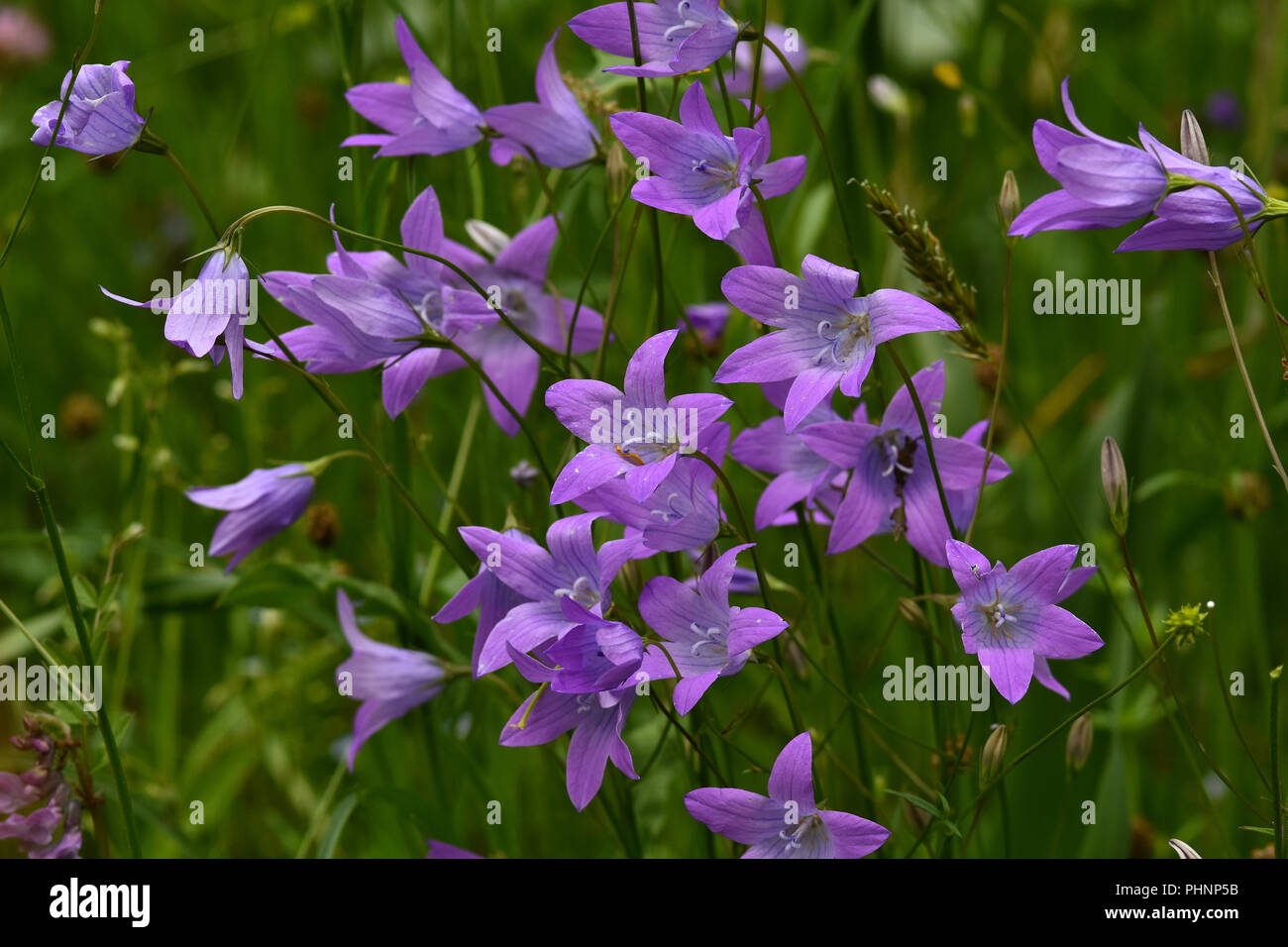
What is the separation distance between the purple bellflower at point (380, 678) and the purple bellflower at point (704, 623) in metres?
0.44

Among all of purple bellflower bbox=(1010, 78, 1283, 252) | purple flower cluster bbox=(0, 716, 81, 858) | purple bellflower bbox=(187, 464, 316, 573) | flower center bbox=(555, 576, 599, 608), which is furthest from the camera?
purple bellflower bbox=(187, 464, 316, 573)

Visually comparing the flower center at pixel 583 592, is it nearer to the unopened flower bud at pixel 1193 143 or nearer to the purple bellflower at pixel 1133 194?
the purple bellflower at pixel 1133 194

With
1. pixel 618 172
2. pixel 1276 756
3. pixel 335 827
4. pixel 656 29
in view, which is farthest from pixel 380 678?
pixel 1276 756

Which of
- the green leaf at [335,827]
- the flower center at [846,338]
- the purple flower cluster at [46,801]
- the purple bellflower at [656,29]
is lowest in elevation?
the green leaf at [335,827]

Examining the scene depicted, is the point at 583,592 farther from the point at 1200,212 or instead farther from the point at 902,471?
the point at 1200,212

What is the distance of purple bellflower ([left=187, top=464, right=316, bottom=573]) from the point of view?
51.7 inches

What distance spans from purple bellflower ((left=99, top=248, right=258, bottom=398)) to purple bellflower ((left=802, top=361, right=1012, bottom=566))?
0.52 meters

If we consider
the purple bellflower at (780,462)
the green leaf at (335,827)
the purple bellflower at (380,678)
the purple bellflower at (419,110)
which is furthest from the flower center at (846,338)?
the green leaf at (335,827)

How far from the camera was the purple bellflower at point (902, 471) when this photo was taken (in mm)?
1098

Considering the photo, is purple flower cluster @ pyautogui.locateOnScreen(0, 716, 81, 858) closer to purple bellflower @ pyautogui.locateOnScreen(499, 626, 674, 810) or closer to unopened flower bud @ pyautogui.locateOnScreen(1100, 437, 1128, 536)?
purple bellflower @ pyautogui.locateOnScreen(499, 626, 674, 810)

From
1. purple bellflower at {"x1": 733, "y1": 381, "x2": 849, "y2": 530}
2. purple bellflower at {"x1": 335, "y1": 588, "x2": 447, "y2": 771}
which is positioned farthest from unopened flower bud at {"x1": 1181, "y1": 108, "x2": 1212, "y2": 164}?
purple bellflower at {"x1": 335, "y1": 588, "x2": 447, "y2": 771}

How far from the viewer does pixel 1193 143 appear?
105 centimetres
